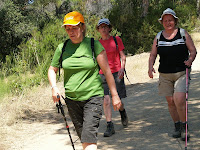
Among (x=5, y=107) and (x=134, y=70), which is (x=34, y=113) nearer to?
A: (x=5, y=107)

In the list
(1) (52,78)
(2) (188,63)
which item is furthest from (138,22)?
(1) (52,78)

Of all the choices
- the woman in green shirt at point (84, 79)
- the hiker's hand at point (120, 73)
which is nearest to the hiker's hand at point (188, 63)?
the hiker's hand at point (120, 73)

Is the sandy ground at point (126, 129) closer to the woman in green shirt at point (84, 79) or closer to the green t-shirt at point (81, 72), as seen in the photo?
the woman in green shirt at point (84, 79)

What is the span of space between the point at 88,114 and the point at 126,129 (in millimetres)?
2457

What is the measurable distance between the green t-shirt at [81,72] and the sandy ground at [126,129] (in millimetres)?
1639

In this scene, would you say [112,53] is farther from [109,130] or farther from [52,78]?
[52,78]

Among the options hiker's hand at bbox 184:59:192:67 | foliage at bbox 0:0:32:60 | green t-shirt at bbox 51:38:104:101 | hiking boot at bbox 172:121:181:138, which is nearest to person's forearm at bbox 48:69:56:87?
green t-shirt at bbox 51:38:104:101

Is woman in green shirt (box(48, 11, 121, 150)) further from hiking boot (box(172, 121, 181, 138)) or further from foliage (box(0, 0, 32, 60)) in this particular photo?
foliage (box(0, 0, 32, 60))

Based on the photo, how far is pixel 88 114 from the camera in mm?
3506

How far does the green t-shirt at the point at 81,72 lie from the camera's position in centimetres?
346

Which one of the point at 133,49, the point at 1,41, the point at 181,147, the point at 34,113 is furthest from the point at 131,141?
the point at 1,41

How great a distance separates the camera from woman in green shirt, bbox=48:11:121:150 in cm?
346

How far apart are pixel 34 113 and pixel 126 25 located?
12.8 meters

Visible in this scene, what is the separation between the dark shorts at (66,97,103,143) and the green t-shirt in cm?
7
